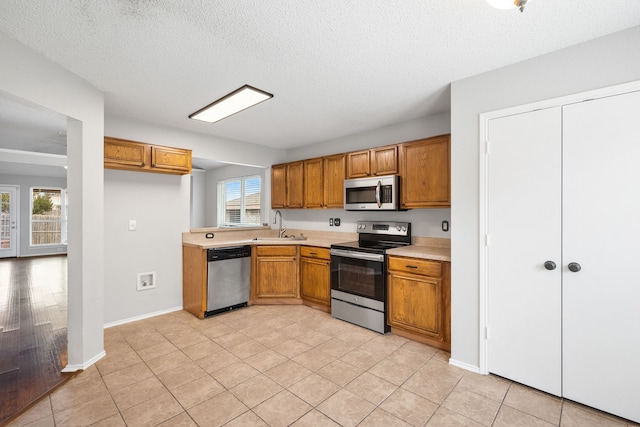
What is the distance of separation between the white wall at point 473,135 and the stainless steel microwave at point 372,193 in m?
0.92

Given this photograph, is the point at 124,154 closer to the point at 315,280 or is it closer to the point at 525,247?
the point at 315,280

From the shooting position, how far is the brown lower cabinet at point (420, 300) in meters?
2.71

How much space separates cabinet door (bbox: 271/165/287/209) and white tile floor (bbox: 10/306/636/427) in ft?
7.29

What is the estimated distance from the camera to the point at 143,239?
140 inches

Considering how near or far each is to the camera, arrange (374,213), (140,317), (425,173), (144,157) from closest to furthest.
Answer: (425,173), (144,157), (140,317), (374,213)

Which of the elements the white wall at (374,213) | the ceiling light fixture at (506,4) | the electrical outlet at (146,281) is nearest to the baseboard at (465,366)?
the white wall at (374,213)

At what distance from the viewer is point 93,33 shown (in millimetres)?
1804

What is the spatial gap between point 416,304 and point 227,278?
91.4 inches

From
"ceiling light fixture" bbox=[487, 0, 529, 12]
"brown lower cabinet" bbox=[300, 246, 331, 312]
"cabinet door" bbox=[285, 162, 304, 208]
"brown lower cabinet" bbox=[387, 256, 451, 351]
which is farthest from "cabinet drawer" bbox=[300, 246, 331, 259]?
"ceiling light fixture" bbox=[487, 0, 529, 12]

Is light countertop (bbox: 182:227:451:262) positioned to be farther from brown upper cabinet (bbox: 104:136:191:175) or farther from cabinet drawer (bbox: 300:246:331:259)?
brown upper cabinet (bbox: 104:136:191:175)

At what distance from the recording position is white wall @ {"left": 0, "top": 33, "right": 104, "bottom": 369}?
2.32 meters

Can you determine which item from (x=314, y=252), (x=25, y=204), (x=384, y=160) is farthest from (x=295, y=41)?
(x=25, y=204)

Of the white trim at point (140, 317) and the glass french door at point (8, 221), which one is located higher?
the glass french door at point (8, 221)

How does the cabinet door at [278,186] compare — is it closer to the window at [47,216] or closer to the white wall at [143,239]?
the white wall at [143,239]
